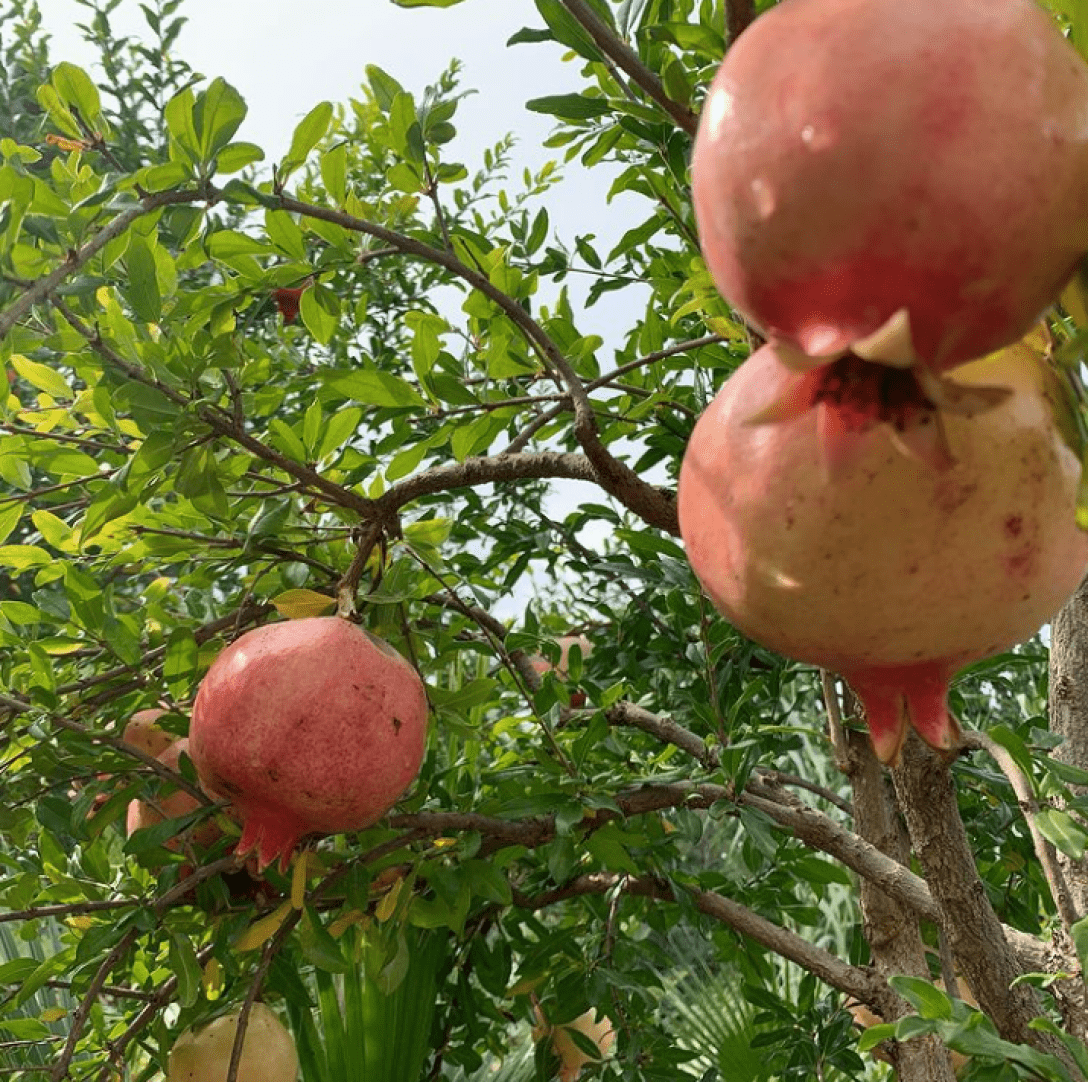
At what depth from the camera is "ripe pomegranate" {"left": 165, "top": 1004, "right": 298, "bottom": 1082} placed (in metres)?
1.43

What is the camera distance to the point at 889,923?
171cm

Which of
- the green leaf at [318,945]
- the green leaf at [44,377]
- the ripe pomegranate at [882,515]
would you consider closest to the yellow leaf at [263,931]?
the green leaf at [318,945]

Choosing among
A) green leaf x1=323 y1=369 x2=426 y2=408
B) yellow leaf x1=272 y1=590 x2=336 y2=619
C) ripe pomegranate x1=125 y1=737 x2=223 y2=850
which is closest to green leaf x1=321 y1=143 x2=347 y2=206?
green leaf x1=323 y1=369 x2=426 y2=408

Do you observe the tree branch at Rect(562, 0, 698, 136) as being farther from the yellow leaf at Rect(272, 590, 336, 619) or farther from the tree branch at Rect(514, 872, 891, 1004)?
the tree branch at Rect(514, 872, 891, 1004)

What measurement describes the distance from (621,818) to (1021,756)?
62cm

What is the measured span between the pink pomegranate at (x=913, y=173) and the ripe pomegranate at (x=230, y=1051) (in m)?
1.28

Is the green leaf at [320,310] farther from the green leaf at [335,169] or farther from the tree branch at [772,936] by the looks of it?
the tree branch at [772,936]

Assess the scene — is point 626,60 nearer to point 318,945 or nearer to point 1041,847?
point 1041,847

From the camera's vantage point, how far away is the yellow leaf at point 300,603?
115cm

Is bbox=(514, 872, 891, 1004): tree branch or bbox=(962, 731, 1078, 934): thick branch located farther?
bbox=(514, 872, 891, 1004): tree branch

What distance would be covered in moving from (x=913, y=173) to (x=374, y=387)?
3.08ft

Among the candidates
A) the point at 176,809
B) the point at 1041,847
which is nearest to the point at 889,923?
the point at 1041,847

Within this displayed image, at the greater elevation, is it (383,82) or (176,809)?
(383,82)

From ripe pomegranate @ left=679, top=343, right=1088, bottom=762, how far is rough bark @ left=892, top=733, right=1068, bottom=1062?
583 millimetres
